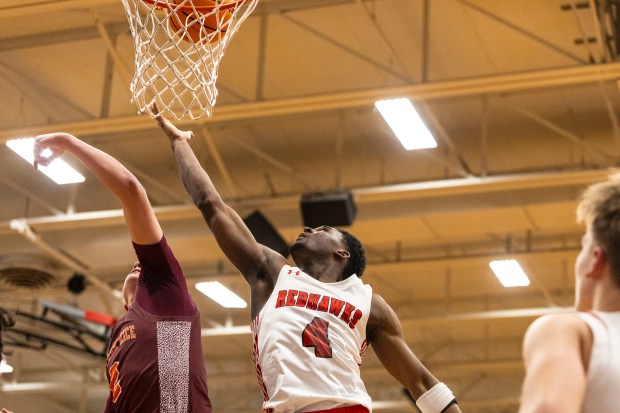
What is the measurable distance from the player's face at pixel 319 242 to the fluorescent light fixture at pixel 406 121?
5.20 metres

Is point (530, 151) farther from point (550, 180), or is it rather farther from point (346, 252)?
point (346, 252)

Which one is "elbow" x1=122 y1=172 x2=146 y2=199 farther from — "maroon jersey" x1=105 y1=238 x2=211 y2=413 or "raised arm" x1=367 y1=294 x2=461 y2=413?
"raised arm" x1=367 y1=294 x2=461 y2=413

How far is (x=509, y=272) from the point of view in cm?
1426

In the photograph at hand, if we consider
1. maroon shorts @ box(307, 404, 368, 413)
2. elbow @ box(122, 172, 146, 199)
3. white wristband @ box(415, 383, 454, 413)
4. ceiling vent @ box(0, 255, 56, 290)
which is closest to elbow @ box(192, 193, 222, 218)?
elbow @ box(122, 172, 146, 199)

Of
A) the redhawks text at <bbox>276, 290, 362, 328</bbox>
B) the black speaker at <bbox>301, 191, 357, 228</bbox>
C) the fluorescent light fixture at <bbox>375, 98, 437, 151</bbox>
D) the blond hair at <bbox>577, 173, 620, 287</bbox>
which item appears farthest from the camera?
the black speaker at <bbox>301, 191, 357, 228</bbox>

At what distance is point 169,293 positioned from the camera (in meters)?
4.00

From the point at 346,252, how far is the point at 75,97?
8.43 m

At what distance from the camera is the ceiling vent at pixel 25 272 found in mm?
14836

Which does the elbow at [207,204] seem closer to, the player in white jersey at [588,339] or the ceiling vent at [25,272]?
the player in white jersey at [588,339]

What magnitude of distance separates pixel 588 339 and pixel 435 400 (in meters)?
2.08

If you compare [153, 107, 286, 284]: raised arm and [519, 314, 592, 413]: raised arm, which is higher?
[153, 107, 286, 284]: raised arm

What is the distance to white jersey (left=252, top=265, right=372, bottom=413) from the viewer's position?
392 cm

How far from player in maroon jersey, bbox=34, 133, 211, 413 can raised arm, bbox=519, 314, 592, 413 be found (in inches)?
76.6

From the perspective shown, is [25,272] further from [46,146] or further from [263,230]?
[46,146]
